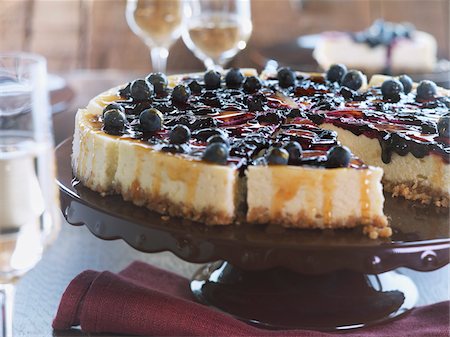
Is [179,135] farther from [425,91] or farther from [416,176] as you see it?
[425,91]

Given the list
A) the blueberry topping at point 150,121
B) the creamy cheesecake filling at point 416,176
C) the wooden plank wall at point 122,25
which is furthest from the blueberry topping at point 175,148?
the wooden plank wall at point 122,25

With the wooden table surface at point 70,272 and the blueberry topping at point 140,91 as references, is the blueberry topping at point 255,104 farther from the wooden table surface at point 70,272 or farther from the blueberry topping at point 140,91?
the wooden table surface at point 70,272

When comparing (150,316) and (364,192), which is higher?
(364,192)

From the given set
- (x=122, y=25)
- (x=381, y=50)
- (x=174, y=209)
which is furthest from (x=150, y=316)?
(x=122, y=25)

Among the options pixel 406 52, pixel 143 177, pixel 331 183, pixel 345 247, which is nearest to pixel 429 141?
pixel 331 183

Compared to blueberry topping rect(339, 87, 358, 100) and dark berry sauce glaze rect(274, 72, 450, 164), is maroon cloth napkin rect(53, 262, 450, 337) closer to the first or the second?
dark berry sauce glaze rect(274, 72, 450, 164)

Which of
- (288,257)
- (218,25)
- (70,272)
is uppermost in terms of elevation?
(218,25)
